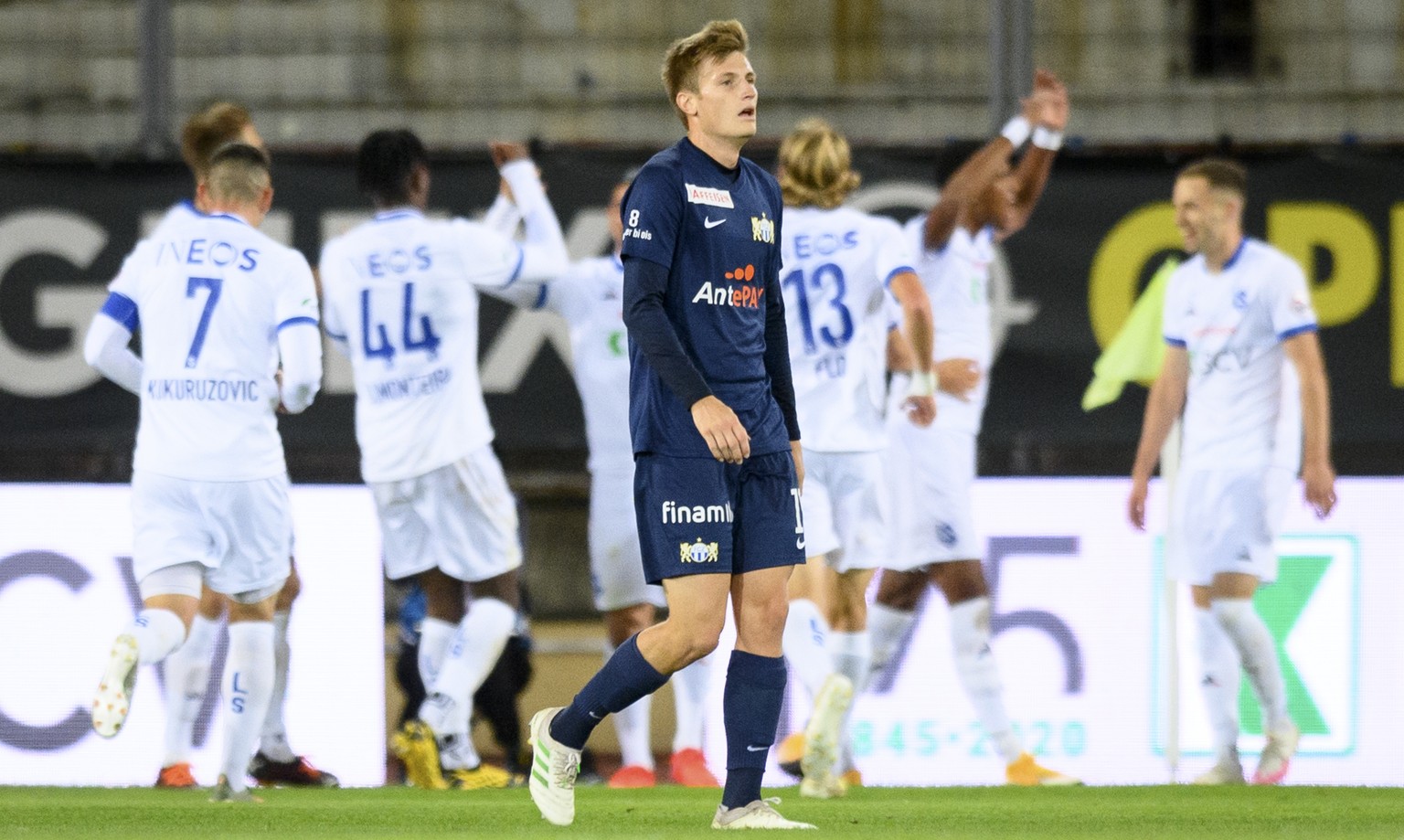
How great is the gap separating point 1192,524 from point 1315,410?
0.58 m

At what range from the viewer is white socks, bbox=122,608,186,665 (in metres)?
6.02

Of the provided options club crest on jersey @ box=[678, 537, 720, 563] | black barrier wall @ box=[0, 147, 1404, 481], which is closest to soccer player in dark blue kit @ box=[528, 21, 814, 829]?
club crest on jersey @ box=[678, 537, 720, 563]

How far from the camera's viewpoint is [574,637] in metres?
8.66

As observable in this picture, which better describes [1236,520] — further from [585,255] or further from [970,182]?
[585,255]

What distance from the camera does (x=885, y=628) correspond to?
781cm

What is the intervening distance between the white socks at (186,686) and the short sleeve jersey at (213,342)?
0.78m

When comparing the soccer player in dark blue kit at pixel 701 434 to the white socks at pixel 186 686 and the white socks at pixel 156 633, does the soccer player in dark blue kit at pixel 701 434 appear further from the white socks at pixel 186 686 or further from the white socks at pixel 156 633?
the white socks at pixel 186 686

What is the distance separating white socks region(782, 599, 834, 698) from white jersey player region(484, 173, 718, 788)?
566 millimetres

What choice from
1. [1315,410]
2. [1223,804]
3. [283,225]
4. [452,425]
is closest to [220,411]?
[452,425]

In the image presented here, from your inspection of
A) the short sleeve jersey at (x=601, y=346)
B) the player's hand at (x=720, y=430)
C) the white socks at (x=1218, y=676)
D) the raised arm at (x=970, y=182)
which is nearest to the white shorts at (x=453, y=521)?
A: the short sleeve jersey at (x=601, y=346)

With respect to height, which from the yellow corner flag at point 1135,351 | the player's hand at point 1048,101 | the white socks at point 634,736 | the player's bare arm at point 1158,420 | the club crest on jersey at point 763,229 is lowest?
the white socks at point 634,736

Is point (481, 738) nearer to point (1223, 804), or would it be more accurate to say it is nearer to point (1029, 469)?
point (1029, 469)

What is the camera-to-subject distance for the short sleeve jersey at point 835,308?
24.1 feet

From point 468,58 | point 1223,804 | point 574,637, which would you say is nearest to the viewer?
point 1223,804
